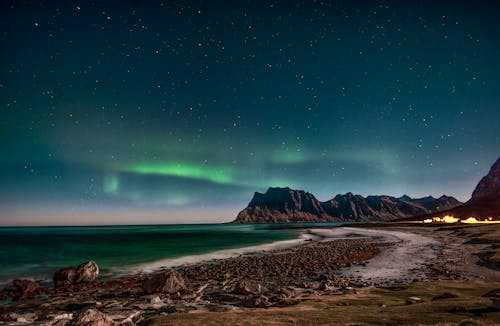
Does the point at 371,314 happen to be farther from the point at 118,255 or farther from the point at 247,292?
the point at 118,255

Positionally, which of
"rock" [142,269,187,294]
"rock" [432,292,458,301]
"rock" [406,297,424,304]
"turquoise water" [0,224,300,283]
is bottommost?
"turquoise water" [0,224,300,283]

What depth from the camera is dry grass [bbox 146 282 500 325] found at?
335 inches

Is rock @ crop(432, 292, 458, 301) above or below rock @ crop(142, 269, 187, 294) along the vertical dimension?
above

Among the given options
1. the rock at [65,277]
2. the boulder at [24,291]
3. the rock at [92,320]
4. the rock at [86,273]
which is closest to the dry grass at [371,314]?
the rock at [92,320]

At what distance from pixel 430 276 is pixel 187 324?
65.4ft

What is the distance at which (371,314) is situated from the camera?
9.78m

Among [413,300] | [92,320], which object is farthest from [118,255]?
[413,300]

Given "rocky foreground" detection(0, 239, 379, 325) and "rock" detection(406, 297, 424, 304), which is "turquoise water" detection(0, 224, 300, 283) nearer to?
"rocky foreground" detection(0, 239, 379, 325)

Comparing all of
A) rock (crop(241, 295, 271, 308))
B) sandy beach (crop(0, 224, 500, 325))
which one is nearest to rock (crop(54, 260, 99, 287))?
sandy beach (crop(0, 224, 500, 325))

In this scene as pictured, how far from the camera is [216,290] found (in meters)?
19.9

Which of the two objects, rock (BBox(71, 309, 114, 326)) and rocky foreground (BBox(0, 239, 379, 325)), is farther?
rocky foreground (BBox(0, 239, 379, 325))

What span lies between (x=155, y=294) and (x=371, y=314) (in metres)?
14.0

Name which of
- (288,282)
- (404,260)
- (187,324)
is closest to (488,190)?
(404,260)

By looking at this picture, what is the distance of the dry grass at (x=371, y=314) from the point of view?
851 cm
